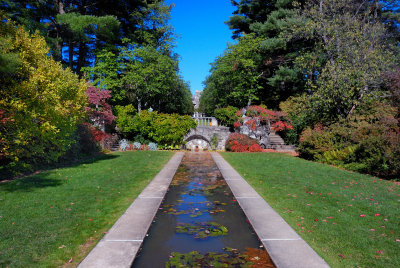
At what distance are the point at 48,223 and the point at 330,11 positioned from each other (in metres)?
19.9

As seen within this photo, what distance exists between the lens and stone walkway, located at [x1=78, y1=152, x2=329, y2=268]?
325cm

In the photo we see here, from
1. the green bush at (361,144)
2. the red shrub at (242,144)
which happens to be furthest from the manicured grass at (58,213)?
the red shrub at (242,144)

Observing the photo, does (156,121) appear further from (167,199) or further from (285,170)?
(167,199)

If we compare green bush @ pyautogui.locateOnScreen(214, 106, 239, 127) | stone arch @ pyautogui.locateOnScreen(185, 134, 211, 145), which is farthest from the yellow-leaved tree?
→ green bush @ pyautogui.locateOnScreen(214, 106, 239, 127)

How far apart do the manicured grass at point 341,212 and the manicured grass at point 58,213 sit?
11.8 ft

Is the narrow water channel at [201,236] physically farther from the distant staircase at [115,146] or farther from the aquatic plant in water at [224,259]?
the distant staircase at [115,146]

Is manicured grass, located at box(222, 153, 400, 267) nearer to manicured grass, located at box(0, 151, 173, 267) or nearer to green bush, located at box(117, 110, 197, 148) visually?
manicured grass, located at box(0, 151, 173, 267)

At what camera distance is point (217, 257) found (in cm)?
353

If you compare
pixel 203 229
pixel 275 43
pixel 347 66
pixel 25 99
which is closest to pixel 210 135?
pixel 275 43

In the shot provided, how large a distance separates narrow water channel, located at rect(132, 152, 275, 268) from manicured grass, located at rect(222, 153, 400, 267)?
0.96 meters

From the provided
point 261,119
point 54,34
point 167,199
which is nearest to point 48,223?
point 167,199

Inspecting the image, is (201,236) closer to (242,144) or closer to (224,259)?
(224,259)

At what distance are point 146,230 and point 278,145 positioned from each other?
760 inches

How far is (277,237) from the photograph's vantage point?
400 cm
